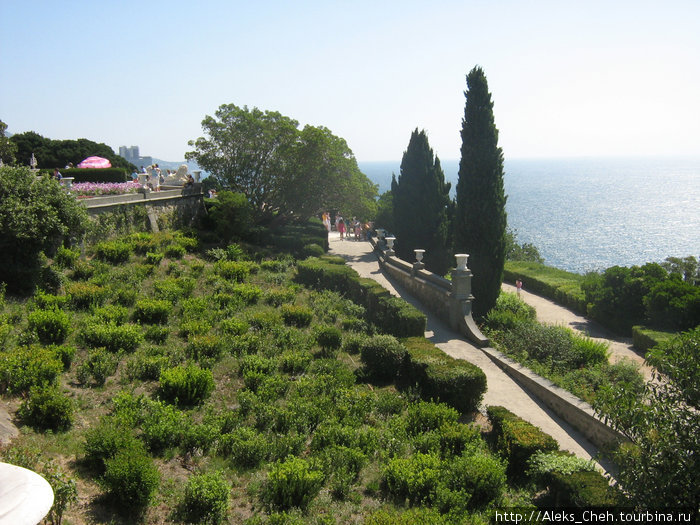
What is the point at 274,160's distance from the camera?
1033 inches

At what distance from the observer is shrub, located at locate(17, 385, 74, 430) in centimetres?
776

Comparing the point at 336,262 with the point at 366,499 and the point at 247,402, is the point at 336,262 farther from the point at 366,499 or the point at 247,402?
the point at 366,499

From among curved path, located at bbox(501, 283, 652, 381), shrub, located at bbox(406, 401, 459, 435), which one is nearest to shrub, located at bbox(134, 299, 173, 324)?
shrub, located at bbox(406, 401, 459, 435)

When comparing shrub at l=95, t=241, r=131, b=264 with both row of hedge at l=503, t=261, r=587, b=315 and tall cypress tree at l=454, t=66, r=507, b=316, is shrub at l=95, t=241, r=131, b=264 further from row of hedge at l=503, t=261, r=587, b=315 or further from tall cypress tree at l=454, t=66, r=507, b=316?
row of hedge at l=503, t=261, r=587, b=315

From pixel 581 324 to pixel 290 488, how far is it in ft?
54.9

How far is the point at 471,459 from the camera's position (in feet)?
25.7

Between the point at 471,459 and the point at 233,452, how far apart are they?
3721mm

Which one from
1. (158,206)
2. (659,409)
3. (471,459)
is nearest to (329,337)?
(471,459)

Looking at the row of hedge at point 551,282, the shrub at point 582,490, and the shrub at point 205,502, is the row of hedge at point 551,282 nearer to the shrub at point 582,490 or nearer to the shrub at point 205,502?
the shrub at point 582,490

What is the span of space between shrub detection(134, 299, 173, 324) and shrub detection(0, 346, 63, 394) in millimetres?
3415

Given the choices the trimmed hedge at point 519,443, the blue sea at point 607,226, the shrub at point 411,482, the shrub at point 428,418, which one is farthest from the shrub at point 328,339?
the blue sea at point 607,226

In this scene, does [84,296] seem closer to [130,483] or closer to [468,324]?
[130,483]

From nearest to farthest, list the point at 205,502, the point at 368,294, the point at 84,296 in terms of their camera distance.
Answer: the point at 205,502, the point at 84,296, the point at 368,294

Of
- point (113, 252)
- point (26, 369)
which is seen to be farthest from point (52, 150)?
point (26, 369)
